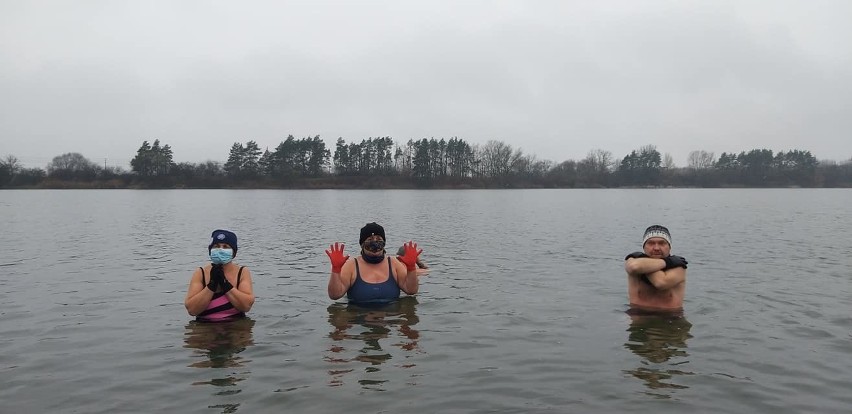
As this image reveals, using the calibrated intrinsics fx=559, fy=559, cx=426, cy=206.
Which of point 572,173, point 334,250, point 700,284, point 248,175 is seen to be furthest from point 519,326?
point 572,173

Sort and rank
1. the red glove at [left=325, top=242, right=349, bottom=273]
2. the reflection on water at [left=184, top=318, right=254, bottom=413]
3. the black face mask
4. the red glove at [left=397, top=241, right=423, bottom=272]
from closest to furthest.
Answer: the reflection on water at [left=184, top=318, right=254, bottom=413]
the red glove at [left=325, top=242, right=349, bottom=273]
the black face mask
the red glove at [left=397, top=241, right=423, bottom=272]

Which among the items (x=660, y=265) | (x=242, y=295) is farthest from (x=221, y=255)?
(x=660, y=265)

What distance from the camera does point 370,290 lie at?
1031 cm

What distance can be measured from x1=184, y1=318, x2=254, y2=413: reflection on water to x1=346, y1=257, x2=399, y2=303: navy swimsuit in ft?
6.19

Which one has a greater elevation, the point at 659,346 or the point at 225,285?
the point at 225,285

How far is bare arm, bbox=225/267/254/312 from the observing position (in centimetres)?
854

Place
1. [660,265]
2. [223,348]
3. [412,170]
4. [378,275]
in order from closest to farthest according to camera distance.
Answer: [223,348]
[660,265]
[378,275]
[412,170]

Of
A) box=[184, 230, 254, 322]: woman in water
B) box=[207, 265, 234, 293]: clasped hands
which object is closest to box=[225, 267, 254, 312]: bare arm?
box=[184, 230, 254, 322]: woman in water

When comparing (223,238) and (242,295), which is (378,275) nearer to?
(242,295)

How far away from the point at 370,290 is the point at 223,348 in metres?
3.05

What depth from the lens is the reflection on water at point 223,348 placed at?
6.57 metres

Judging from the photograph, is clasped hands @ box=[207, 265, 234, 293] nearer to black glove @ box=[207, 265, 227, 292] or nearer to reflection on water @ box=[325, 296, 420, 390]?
black glove @ box=[207, 265, 227, 292]

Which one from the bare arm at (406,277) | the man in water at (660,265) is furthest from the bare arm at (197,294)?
the man in water at (660,265)

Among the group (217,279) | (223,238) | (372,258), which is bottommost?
(217,279)
